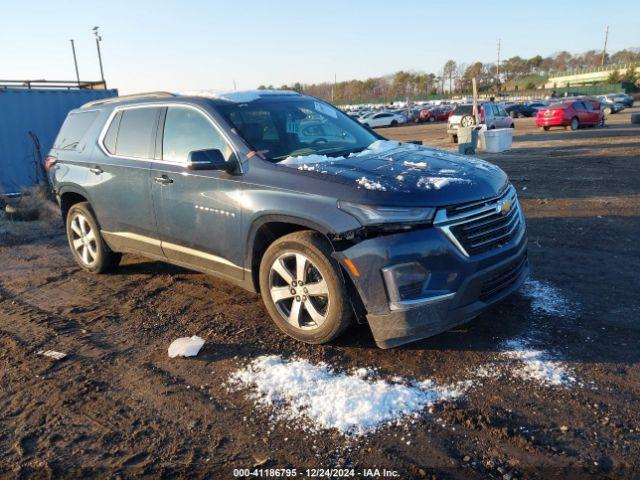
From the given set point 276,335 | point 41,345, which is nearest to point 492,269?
point 276,335

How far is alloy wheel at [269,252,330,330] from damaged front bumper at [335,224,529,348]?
1.18 ft

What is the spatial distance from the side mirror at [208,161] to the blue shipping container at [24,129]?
9892mm

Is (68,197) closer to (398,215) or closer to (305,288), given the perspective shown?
(305,288)

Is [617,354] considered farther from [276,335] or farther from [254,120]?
[254,120]

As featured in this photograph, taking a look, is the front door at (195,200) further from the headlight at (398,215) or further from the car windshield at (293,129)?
the headlight at (398,215)

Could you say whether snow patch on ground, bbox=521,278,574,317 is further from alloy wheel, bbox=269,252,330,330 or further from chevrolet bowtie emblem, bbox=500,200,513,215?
alloy wheel, bbox=269,252,330,330

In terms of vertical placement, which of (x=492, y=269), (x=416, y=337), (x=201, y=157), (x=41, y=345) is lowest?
(x=41, y=345)

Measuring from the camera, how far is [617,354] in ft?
11.6

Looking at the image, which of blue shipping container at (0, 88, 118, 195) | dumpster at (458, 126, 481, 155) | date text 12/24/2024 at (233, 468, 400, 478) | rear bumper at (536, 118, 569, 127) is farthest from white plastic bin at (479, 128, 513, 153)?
date text 12/24/2024 at (233, 468, 400, 478)

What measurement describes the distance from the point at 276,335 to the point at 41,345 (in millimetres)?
1928

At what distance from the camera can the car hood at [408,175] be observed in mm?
3386

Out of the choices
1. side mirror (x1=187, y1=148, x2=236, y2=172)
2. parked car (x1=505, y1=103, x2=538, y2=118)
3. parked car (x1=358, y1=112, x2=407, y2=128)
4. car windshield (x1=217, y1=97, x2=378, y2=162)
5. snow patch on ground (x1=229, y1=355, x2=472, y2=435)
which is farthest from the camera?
parked car (x1=505, y1=103, x2=538, y2=118)

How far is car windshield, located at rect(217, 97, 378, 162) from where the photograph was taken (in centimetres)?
430

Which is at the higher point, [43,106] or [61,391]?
[43,106]
